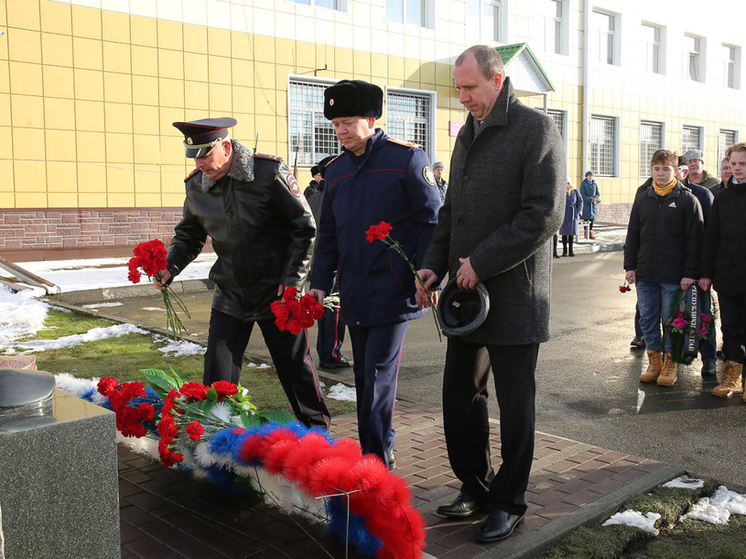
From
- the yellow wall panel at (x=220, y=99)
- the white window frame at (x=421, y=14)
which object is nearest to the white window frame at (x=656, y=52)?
the white window frame at (x=421, y=14)

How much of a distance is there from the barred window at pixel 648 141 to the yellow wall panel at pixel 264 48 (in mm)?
17416

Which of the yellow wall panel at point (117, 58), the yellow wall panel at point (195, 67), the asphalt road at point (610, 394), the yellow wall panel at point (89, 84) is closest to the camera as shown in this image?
the asphalt road at point (610, 394)

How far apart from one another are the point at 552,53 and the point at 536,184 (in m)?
24.1

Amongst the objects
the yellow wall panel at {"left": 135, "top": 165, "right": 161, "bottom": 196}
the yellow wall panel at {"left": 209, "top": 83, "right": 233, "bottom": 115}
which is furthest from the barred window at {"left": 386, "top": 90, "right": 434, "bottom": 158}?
the yellow wall panel at {"left": 135, "top": 165, "right": 161, "bottom": 196}

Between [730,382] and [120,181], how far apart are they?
13.6 metres

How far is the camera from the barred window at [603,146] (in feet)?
89.9

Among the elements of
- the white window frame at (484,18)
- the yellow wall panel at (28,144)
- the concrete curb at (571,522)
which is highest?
the white window frame at (484,18)

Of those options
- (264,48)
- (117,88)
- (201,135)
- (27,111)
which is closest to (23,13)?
(27,111)

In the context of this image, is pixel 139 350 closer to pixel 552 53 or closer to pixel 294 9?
pixel 294 9

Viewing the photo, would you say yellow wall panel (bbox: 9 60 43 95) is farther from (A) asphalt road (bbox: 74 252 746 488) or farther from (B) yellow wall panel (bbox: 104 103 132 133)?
(A) asphalt road (bbox: 74 252 746 488)

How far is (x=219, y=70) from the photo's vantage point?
675 inches

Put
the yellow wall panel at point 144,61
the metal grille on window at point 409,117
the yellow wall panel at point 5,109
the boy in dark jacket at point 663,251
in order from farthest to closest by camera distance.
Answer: the metal grille on window at point 409,117 → the yellow wall panel at point 144,61 → the yellow wall panel at point 5,109 → the boy in dark jacket at point 663,251

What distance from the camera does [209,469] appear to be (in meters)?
3.57

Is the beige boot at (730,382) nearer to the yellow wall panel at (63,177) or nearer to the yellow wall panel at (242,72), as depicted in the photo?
the yellow wall panel at (63,177)
